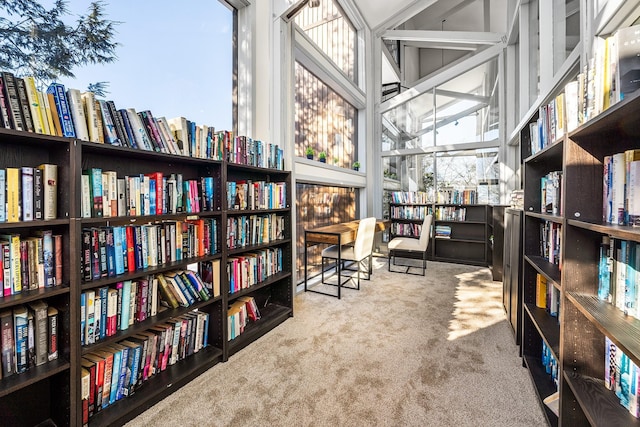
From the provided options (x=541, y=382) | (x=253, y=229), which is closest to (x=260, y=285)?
(x=253, y=229)

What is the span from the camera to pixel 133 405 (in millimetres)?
1468

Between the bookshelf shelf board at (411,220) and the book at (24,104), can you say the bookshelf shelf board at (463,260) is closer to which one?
the bookshelf shelf board at (411,220)

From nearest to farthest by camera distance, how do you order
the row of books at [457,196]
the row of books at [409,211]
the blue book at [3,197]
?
the blue book at [3,197]
the row of books at [457,196]
the row of books at [409,211]

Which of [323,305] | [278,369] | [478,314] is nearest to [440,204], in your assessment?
[478,314]

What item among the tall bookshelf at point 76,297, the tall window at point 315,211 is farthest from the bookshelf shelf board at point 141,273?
the tall window at point 315,211

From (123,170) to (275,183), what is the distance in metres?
1.20

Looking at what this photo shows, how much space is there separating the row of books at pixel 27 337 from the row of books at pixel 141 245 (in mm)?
207

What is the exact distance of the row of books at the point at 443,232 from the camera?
4.96 metres

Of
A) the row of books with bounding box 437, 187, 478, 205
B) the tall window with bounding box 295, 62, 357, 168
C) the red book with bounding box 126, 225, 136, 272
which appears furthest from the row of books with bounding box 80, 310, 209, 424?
the row of books with bounding box 437, 187, 478, 205

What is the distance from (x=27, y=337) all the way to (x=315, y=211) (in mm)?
3079

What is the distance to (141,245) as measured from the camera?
1.62 meters

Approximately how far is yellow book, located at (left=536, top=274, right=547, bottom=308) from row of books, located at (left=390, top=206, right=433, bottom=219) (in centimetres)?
324

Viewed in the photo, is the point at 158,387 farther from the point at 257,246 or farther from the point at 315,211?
the point at 315,211

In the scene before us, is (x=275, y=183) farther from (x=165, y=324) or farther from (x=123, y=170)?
(x=165, y=324)
